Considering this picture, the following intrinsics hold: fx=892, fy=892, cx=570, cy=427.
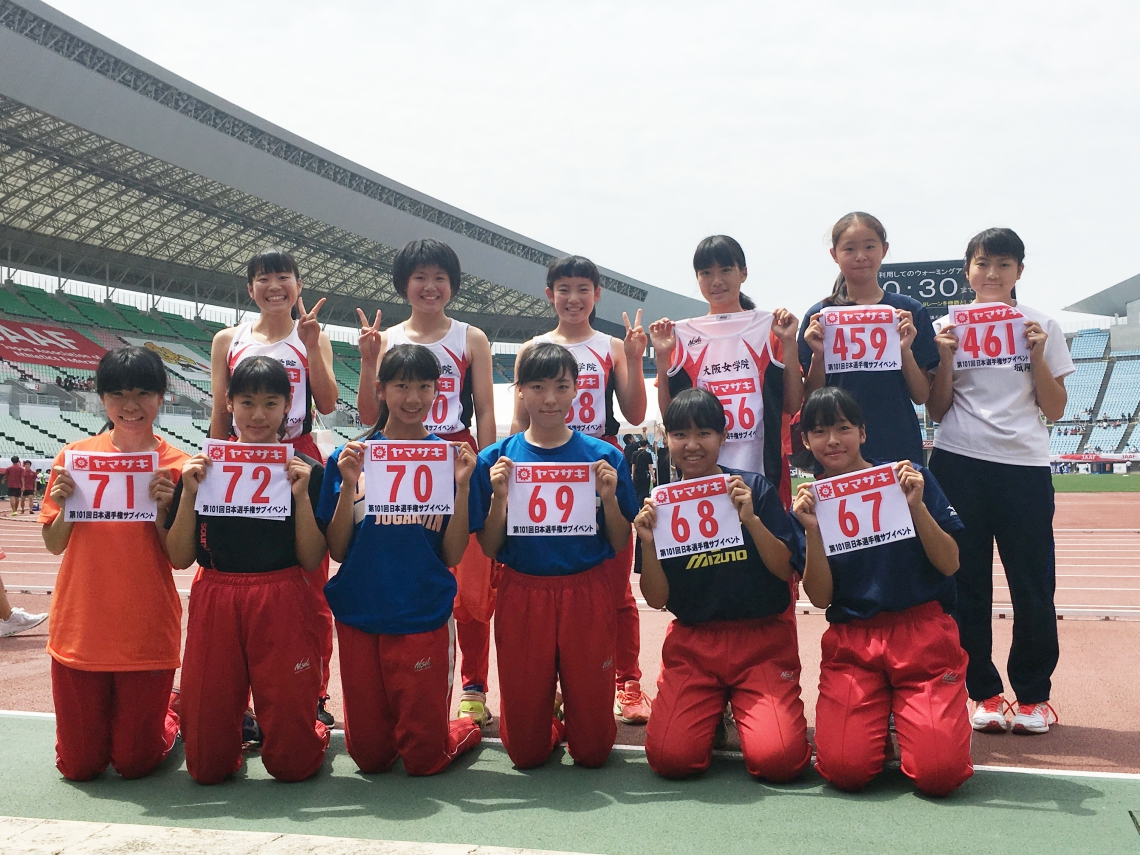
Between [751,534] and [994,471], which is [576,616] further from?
[994,471]

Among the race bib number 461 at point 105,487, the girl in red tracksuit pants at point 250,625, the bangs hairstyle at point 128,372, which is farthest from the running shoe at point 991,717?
the bangs hairstyle at point 128,372

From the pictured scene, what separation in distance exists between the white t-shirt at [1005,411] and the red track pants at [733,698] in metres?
1.17

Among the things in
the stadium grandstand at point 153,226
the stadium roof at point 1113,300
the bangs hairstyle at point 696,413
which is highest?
the stadium roof at point 1113,300

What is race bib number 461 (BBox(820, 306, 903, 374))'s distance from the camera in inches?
144

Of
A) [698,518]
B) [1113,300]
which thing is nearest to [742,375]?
[698,518]

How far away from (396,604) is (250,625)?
0.52 m

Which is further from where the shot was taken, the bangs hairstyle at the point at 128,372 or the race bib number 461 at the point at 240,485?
the bangs hairstyle at the point at 128,372

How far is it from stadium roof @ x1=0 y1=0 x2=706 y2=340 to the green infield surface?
70.4 ft

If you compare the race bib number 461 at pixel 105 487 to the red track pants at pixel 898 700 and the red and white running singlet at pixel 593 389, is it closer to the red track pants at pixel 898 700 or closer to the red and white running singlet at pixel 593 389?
the red and white running singlet at pixel 593 389

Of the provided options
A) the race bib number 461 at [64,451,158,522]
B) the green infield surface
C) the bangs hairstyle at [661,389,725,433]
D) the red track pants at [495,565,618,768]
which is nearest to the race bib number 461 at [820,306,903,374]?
the bangs hairstyle at [661,389,725,433]

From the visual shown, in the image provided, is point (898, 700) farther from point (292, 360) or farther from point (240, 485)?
point (292, 360)

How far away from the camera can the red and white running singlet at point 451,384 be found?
4.05 meters

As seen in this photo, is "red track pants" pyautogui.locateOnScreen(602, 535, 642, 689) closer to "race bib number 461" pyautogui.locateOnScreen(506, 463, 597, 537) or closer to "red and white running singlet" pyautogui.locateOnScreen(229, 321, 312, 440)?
"race bib number 461" pyautogui.locateOnScreen(506, 463, 597, 537)

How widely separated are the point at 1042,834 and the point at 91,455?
3.40 metres
